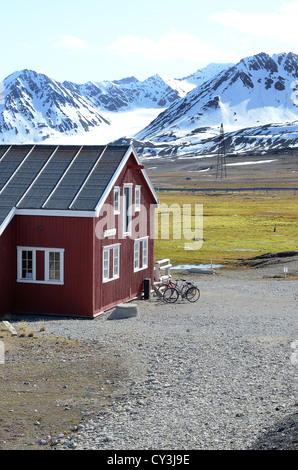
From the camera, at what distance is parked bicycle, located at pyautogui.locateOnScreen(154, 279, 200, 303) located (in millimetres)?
35656

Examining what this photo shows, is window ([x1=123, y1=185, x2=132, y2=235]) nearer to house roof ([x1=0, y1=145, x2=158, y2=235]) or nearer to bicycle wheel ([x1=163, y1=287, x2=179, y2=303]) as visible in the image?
house roof ([x1=0, y1=145, x2=158, y2=235])

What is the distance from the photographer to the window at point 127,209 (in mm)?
34812

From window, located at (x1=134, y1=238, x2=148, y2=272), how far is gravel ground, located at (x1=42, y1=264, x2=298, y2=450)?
7.97 ft

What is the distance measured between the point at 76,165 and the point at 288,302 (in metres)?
12.6

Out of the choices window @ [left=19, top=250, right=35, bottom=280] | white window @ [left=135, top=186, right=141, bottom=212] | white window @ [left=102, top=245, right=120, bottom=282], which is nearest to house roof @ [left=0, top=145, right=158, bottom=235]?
window @ [left=19, top=250, right=35, bottom=280]

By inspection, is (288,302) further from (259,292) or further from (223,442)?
(223,442)

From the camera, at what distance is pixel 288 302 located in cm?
3547

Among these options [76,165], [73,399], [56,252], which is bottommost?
[73,399]

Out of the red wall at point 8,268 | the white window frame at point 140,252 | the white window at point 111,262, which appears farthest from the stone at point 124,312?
the white window frame at point 140,252

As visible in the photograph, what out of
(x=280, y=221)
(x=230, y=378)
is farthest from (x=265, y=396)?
(x=280, y=221)

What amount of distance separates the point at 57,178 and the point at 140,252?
6.76 meters

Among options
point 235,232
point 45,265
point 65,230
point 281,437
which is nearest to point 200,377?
point 281,437

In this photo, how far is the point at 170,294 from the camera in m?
36.1

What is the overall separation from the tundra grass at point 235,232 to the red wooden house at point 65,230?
17.7 metres
